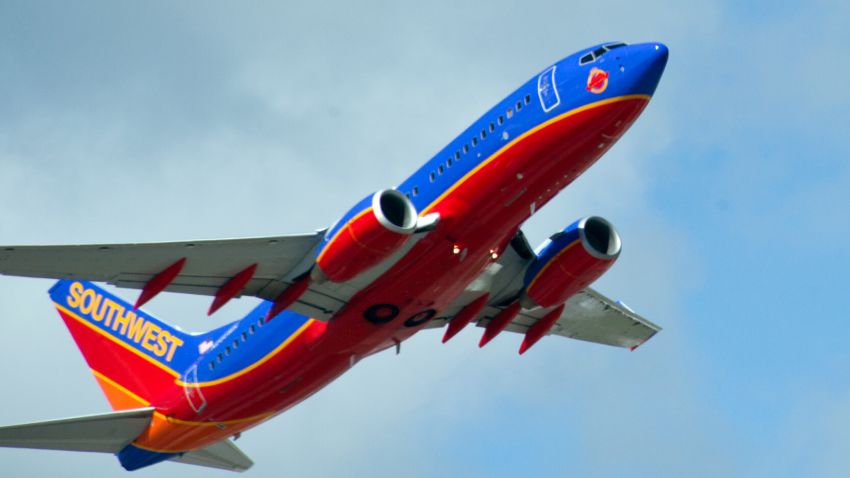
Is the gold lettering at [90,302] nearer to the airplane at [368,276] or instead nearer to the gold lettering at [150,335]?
the airplane at [368,276]

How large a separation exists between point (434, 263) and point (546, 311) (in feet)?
32.7

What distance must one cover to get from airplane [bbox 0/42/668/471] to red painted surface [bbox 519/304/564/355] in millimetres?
67

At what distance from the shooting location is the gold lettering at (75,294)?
52844mm

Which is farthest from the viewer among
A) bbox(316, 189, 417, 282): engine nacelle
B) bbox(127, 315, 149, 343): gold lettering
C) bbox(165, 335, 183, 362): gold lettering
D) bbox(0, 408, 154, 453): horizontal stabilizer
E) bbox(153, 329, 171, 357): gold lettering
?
bbox(127, 315, 149, 343): gold lettering

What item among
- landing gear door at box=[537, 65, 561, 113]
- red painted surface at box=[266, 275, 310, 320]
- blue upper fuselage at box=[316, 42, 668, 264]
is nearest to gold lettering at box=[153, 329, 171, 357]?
red painted surface at box=[266, 275, 310, 320]

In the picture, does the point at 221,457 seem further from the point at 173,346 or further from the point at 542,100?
the point at 542,100

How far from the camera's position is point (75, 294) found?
5294 cm

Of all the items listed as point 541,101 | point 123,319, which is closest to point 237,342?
point 123,319

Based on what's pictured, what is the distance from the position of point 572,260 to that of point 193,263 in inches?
443

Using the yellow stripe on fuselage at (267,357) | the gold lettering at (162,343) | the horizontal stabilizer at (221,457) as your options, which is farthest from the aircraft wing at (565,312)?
the gold lettering at (162,343)

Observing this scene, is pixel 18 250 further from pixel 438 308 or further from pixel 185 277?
pixel 438 308

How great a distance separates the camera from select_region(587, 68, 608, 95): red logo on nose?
39.5 meters

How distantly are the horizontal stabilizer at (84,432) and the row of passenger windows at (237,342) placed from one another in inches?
126

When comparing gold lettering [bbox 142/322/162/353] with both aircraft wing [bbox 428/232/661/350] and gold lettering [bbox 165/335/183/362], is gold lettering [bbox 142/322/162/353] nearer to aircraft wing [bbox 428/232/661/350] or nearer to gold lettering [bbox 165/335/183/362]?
gold lettering [bbox 165/335/183/362]
